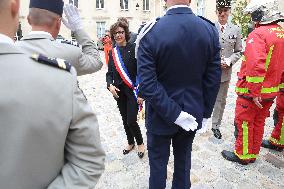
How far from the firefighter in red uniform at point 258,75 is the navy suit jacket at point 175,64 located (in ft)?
2.91

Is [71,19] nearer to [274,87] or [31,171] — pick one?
[31,171]

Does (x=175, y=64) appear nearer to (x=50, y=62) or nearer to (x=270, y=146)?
(x=50, y=62)

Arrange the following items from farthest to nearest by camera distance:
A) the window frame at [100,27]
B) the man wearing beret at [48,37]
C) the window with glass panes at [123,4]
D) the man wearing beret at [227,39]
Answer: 1. the window with glass panes at [123,4]
2. the window frame at [100,27]
3. the man wearing beret at [227,39]
4. the man wearing beret at [48,37]

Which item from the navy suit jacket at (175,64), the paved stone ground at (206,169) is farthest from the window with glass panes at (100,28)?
the navy suit jacket at (175,64)

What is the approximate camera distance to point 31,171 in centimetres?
115

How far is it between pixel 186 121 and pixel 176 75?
1.38 ft

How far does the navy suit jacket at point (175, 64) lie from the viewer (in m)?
2.47

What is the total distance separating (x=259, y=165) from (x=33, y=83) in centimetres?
366

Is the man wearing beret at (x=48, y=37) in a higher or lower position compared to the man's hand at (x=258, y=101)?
higher

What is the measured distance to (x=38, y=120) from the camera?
1.08m

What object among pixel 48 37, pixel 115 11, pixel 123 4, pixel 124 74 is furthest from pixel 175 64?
pixel 123 4

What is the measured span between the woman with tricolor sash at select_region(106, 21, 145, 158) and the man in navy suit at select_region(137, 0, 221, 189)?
44.7 inches

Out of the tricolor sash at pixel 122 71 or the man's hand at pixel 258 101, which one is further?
the tricolor sash at pixel 122 71

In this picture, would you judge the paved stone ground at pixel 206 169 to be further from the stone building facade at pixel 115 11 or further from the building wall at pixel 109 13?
the stone building facade at pixel 115 11
